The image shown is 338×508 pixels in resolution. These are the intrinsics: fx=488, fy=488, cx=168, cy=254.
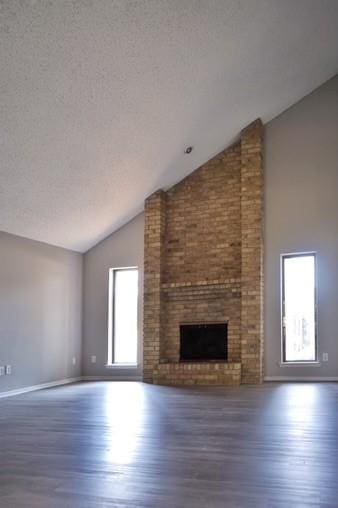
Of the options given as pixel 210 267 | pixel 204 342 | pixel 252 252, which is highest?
pixel 252 252

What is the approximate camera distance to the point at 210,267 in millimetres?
7680

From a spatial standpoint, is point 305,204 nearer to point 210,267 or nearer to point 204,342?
point 210,267

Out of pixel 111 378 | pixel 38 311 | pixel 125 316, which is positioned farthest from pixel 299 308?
pixel 38 311

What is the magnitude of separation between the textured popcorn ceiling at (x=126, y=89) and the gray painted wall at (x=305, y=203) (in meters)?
0.36

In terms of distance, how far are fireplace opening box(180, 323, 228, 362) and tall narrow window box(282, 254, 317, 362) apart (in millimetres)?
923

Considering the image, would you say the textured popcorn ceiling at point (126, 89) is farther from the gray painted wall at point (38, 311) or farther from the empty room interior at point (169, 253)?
the gray painted wall at point (38, 311)

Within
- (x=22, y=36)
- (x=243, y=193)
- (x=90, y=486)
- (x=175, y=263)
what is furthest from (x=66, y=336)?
(x=90, y=486)

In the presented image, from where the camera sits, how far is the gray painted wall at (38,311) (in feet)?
21.0

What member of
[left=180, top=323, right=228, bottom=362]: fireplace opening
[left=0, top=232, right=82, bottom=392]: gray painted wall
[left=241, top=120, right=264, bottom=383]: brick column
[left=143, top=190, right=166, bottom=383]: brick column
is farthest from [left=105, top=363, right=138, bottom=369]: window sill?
[left=241, top=120, right=264, bottom=383]: brick column

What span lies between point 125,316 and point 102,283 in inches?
26.8

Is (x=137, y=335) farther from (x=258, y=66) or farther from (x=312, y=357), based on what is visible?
(x=258, y=66)

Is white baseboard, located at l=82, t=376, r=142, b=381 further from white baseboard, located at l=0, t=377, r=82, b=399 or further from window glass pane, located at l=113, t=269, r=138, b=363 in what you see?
window glass pane, located at l=113, t=269, r=138, b=363

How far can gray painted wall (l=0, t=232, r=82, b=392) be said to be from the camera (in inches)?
252

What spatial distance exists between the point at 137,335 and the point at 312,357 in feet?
9.04
